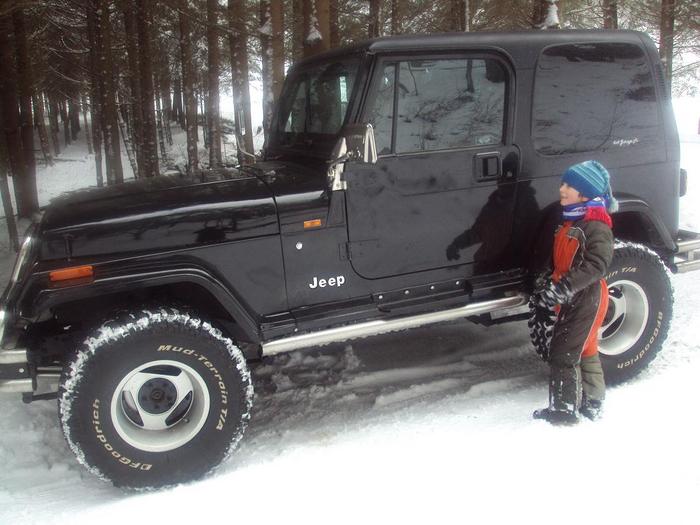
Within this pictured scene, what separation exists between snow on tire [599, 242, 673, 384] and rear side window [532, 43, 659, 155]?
2.51 ft

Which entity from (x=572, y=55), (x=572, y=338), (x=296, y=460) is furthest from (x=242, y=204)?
(x=572, y=55)

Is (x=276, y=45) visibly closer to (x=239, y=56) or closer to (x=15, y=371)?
(x=239, y=56)

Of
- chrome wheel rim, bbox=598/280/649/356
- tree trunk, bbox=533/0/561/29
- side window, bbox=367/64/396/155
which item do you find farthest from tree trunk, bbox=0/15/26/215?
chrome wheel rim, bbox=598/280/649/356

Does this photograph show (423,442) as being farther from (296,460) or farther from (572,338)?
(572,338)

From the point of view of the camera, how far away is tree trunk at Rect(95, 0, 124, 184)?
11406 millimetres

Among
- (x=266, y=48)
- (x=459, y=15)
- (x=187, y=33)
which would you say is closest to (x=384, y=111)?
(x=459, y=15)

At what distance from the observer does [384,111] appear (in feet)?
11.1

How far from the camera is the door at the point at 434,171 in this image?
3.39 metres

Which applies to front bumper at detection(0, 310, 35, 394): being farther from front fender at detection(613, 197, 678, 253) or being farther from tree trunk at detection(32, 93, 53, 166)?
tree trunk at detection(32, 93, 53, 166)

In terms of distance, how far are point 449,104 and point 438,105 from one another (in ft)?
0.28

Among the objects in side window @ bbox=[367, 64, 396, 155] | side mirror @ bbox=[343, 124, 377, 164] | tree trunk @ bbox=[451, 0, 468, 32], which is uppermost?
tree trunk @ bbox=[451, 0, 468, 32]

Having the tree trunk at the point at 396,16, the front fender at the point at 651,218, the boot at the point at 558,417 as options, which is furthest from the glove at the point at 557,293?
the tree trunk at the point at 396,16

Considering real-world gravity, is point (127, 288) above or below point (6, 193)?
below

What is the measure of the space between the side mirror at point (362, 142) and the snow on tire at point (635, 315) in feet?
6.15
